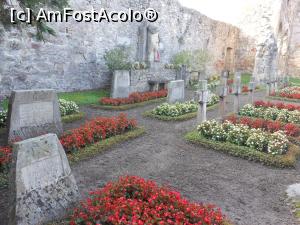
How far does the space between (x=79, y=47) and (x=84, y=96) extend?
7.58ft

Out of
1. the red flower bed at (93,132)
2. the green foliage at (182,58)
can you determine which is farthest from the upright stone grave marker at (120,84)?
the green foliage at (182,58)

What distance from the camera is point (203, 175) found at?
582 cm

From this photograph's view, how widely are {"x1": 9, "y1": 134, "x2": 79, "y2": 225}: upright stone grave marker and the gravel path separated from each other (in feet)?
1.85

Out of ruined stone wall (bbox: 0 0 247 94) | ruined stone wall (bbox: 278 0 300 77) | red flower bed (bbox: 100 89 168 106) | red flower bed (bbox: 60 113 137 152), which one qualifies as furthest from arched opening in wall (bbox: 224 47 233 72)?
red flower bed (bbox: 60 113 137 152)

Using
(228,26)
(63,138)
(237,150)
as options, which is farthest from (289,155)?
(228,26)

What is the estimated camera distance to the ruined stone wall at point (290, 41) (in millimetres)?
26594

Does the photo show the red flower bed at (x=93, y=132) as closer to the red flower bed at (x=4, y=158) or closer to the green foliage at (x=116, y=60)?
the red flower bed at (x=4, y=158)

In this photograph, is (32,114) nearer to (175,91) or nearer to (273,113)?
(175,91)

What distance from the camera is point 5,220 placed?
3.84m

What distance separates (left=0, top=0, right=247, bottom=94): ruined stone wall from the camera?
10723 millimetres

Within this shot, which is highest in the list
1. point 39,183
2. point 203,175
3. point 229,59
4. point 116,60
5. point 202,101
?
point 229,59

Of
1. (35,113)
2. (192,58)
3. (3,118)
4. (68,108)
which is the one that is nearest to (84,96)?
(68,108)

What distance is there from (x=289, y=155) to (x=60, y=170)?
5015 mm

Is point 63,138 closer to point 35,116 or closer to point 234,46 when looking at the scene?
point 35,116
